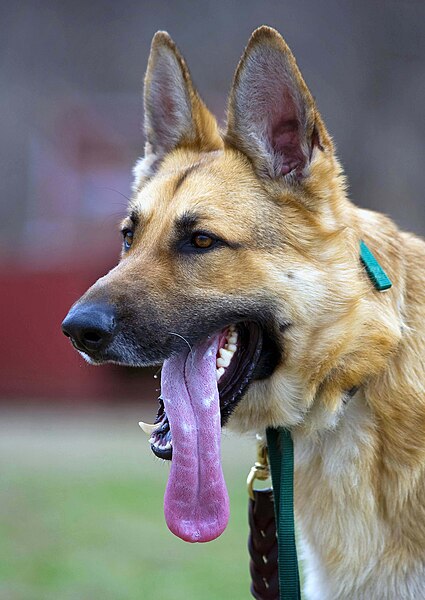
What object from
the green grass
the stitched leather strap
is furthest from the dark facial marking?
the green grass

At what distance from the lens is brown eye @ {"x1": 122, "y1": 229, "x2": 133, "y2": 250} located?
3.99 metres

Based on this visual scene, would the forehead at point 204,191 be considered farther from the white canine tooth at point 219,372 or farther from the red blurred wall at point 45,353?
the red blurred wall at point 45,353

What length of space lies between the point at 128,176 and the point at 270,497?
1286 centimetres

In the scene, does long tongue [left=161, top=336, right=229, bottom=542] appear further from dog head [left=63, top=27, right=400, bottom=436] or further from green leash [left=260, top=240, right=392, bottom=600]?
green leash [left=260, top=240, right=392, bottom=600]

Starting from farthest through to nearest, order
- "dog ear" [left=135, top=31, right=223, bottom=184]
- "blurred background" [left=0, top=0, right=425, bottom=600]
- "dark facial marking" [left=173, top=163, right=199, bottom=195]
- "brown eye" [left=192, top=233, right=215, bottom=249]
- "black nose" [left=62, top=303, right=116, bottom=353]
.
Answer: "blurred background" [left=0, top=0, right=425, bottom=600], "dog ear" [left=135, top=31, right=223, bottom=184], "dark facial marking" [left=173, top=163, right=199, bottom=195], "brown eye" [left=192, top=233, right=215, bottom=249], "black nose" [left=62, top=303, right=116, bottom=353]

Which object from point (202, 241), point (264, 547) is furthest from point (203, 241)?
point (264, 547)

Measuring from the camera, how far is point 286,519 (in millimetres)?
3576

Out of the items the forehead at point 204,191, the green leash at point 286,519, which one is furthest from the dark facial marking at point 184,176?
the green leash at point 286,519

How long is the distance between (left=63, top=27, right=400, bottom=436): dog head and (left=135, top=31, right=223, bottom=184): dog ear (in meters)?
0.37

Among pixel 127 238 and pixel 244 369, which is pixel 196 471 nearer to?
pixel 244 369

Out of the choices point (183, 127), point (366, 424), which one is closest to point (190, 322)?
point (366, 424)

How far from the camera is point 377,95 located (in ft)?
66.5

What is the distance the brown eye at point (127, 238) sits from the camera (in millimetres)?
3986

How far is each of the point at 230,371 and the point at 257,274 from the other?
0.36 metres
